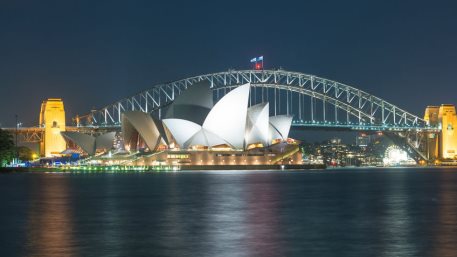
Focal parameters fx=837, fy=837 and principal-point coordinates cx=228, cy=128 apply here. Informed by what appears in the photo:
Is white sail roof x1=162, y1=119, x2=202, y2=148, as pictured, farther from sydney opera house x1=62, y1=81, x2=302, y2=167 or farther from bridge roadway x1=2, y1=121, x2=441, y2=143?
bridge roadway x1=2, y1=121, x2=441, y2=143

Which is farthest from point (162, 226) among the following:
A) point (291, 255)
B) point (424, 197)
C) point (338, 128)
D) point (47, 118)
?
point (47, 118)

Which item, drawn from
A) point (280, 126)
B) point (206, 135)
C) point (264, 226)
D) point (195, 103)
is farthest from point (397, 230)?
point (280, 126)

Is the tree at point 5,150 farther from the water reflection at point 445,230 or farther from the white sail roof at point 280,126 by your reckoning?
the water reflection at point 445,230

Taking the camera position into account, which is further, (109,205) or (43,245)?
(109,205)

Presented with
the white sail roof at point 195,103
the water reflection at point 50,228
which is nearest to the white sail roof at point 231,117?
the white sail roof at point 195,103

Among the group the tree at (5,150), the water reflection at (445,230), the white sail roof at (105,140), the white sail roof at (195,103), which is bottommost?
the water reflection at (445,230)

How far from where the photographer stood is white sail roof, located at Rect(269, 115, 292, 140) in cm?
11738

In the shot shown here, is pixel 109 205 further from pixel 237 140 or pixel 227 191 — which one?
pixel 237 140

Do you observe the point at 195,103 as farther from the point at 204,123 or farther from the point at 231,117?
the point at 231,117

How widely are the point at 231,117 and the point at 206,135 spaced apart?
6.10 meters

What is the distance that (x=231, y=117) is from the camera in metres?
103

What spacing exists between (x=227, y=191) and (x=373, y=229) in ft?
78.0

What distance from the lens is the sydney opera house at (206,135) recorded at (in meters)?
104

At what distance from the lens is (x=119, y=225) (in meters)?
30.1
